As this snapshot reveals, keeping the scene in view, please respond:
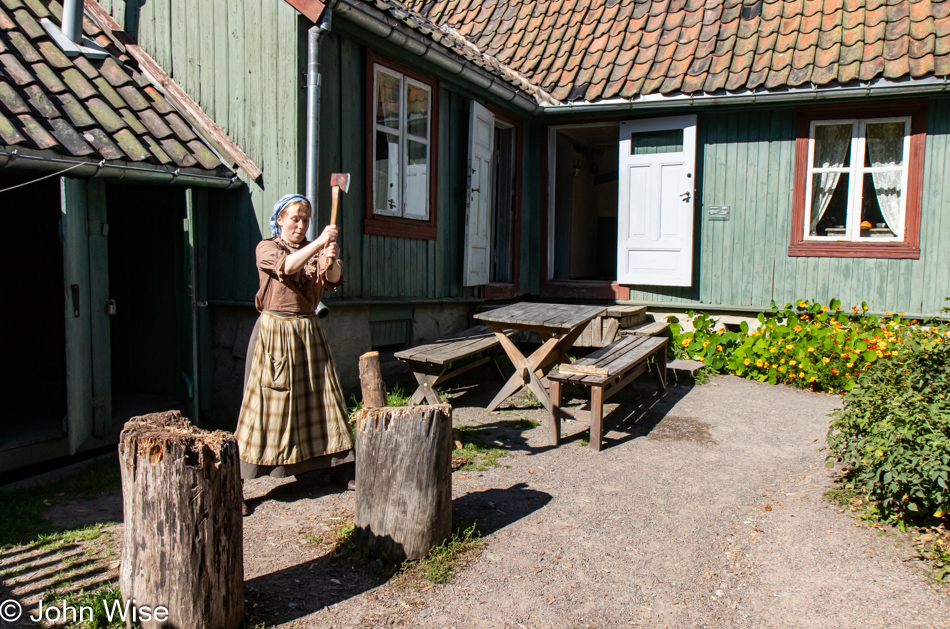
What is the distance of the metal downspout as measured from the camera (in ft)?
18.3

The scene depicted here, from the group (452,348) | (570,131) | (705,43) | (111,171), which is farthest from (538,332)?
(570,131)

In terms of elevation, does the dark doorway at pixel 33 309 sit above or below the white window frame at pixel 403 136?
below

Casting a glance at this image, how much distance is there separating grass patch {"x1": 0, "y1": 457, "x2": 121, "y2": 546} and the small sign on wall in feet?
22.6

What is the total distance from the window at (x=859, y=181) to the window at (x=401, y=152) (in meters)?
4.28

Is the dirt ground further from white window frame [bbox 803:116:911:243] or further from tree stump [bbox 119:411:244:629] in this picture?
white window frame [bbox 803:116:911:243]

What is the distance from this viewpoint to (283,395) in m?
3.96

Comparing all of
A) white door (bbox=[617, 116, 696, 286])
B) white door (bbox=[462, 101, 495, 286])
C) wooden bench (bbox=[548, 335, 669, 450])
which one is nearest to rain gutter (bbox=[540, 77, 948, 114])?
white door (bbox=[617, 116, 696, 286])

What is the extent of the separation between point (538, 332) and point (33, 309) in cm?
416

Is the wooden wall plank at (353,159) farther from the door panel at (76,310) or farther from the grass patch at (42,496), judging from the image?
the grass patch at (42,496)

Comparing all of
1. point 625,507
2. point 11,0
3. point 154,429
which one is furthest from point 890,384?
point 11,0

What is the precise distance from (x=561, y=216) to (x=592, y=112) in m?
2.47

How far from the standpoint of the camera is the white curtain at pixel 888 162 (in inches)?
312

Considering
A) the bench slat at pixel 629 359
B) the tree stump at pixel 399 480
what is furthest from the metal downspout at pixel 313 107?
the tree stump at pixel 399 480

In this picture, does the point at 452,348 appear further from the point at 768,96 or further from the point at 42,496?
the point at 768,96
